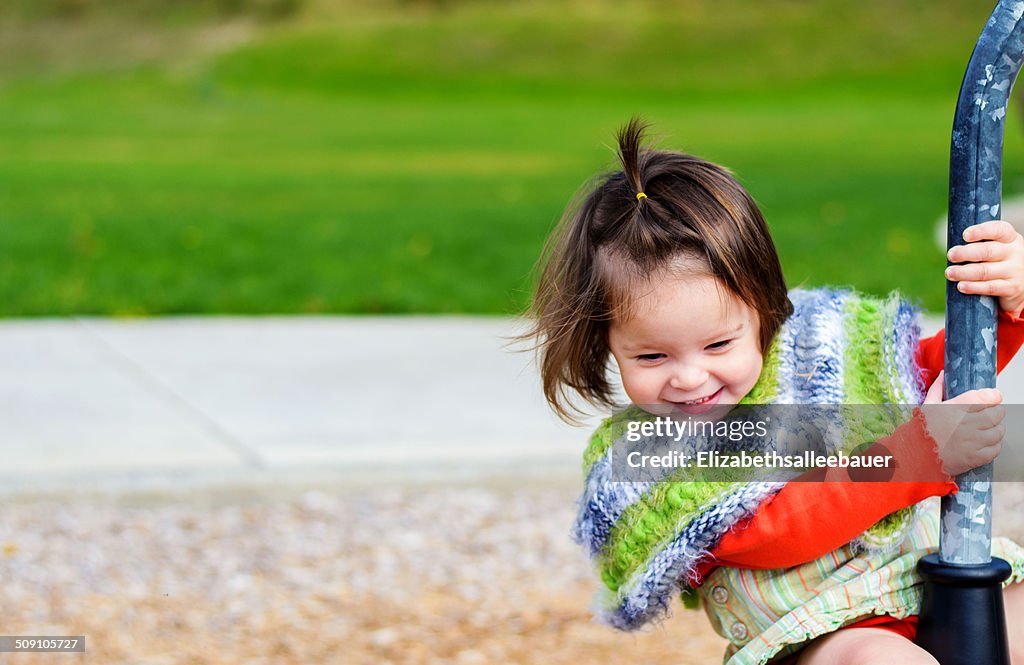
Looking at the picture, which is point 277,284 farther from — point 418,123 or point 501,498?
point 418,123

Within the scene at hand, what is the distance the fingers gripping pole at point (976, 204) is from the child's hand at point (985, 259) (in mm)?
13

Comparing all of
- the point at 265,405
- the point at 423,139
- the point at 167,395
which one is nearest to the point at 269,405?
the point at 265,405

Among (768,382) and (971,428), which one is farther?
(768,382)

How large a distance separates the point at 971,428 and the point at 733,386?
1.30 ft

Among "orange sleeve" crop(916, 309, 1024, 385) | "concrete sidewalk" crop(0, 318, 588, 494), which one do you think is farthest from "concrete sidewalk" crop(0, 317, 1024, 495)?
"orange sleeve" crop(916, 309, 1024, 385)

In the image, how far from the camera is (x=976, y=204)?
68.0 inches

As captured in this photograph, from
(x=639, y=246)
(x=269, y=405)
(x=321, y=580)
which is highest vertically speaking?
(x=269, y=405)

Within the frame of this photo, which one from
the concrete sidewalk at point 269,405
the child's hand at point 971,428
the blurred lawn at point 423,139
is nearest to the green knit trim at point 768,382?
the child's hand at point 971,428

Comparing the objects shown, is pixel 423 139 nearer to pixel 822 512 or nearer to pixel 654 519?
pixel 654 519

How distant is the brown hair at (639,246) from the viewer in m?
1.98

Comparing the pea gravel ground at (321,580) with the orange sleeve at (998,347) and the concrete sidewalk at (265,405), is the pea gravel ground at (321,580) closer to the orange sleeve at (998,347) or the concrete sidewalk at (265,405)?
the concrete sidewalk at (265,405)

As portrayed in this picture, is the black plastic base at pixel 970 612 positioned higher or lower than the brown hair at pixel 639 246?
lower

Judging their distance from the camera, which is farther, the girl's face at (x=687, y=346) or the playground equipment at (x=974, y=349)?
the girl's face at (x=687, y=346)

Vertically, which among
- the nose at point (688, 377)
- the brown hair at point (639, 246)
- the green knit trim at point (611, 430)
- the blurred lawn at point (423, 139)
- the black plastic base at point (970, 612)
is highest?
the blurred lawn at point (423, 139)
